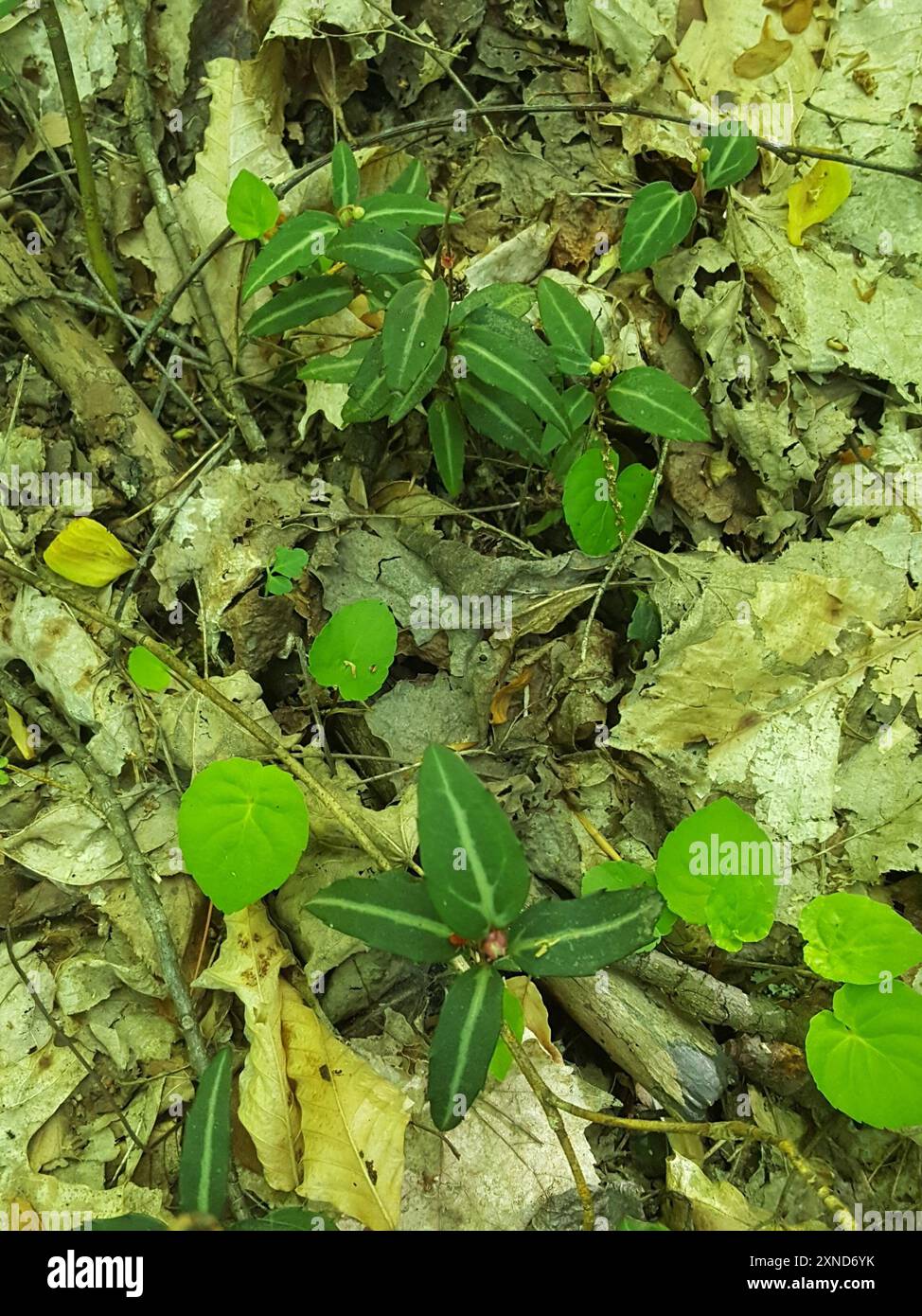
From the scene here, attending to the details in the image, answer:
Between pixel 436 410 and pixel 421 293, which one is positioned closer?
pixel 421 293

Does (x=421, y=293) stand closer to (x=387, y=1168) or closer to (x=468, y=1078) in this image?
(x=468, y=1078)

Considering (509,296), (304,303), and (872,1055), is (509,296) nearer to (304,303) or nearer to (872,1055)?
(304,303)

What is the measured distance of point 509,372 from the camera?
7.61ft

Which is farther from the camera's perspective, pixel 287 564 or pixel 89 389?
pixel 89 389

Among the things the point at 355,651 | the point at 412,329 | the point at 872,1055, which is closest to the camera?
the point at 872,1055

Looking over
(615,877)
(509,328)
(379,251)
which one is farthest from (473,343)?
(615,877)

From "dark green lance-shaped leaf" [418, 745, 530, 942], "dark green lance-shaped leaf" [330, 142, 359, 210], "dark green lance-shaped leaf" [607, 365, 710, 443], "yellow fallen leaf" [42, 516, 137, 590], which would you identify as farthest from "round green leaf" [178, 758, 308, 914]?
"dark green lance-shaped leaf" [330, 142, 359, 210]

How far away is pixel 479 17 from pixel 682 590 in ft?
7.03

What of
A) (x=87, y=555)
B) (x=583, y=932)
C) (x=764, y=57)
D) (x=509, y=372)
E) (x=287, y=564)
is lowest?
(x=583, y=932)

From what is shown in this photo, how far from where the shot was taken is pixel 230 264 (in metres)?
2.83

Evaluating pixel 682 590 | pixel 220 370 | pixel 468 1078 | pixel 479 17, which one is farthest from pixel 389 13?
pixel 468 1078

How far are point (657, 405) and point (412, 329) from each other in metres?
0.76

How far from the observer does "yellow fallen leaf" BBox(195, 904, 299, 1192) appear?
209 centimetres

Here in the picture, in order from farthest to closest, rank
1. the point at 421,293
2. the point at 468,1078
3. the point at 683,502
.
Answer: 1. the point at 683,502
2. the point at 421,293
3. the point at 468,1078
